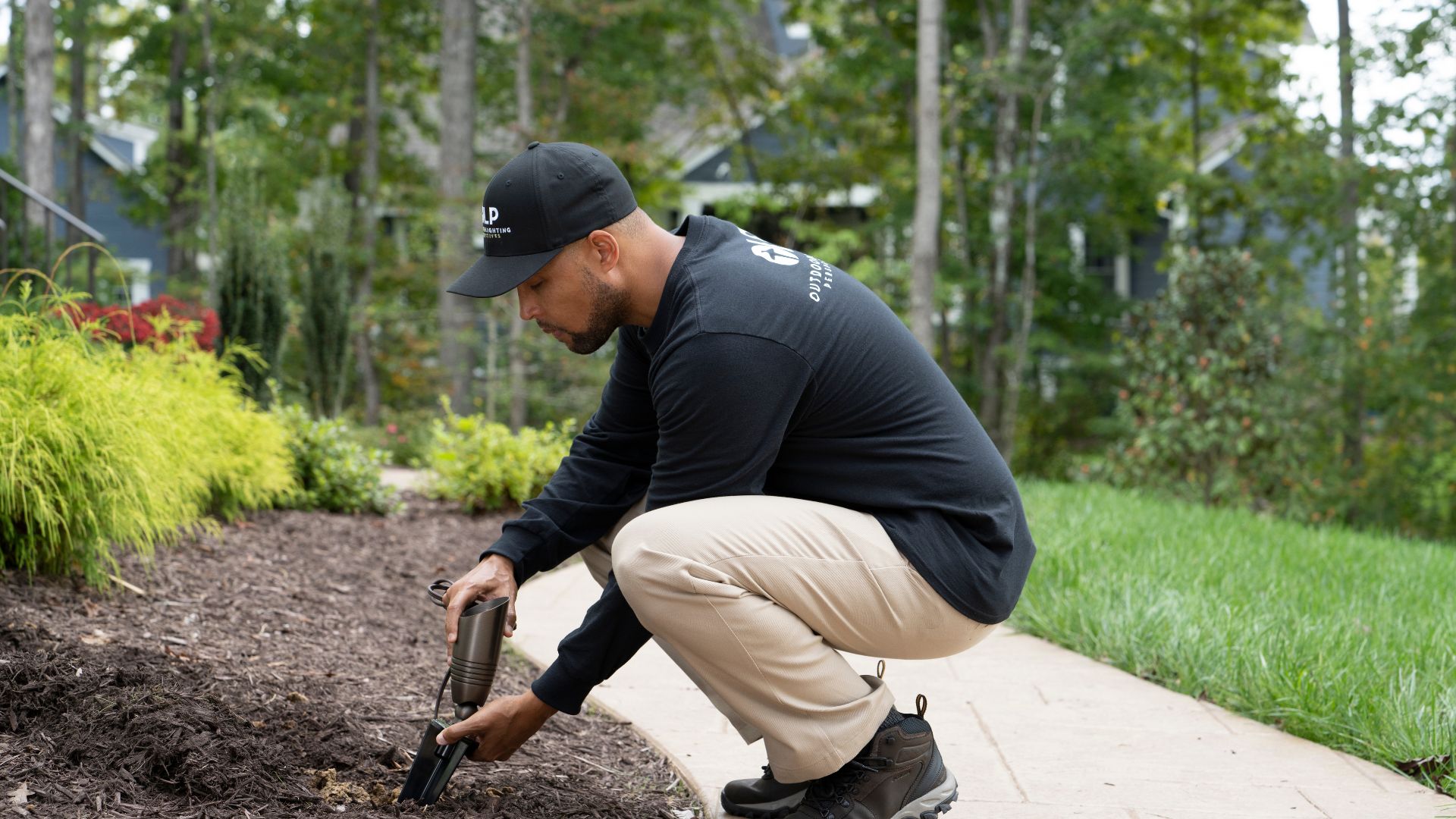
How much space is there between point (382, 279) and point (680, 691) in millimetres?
14503

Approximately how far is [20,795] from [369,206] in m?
15.4

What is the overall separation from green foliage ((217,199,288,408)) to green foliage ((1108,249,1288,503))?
21.7 ft

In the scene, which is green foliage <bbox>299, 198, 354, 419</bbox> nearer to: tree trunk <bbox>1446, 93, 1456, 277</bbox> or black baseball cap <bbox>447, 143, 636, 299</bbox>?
black baseball cap <bbox>447, 143, 636, 299</bbox>

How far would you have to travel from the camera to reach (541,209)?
6.72ft

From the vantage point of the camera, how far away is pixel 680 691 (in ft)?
11.1

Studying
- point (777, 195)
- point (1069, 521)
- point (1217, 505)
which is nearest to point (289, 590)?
point (1069, 521)

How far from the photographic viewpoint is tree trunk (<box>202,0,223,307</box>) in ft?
50.5

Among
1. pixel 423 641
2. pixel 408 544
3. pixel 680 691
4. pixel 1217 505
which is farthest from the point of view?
pixel 1217 505

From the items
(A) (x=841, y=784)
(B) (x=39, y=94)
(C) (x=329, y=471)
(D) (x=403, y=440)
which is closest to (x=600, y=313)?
(A) (x=841, y=784)

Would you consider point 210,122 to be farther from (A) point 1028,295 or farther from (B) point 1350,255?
(B) point 1350,255

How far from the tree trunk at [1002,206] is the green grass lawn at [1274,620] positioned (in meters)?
6.91

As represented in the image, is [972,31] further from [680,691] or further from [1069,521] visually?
[680,691]

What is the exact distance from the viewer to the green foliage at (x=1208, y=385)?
839 cm

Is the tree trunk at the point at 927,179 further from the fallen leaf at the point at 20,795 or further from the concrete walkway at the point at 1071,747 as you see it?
the fallen leaf at the point at 20,795
